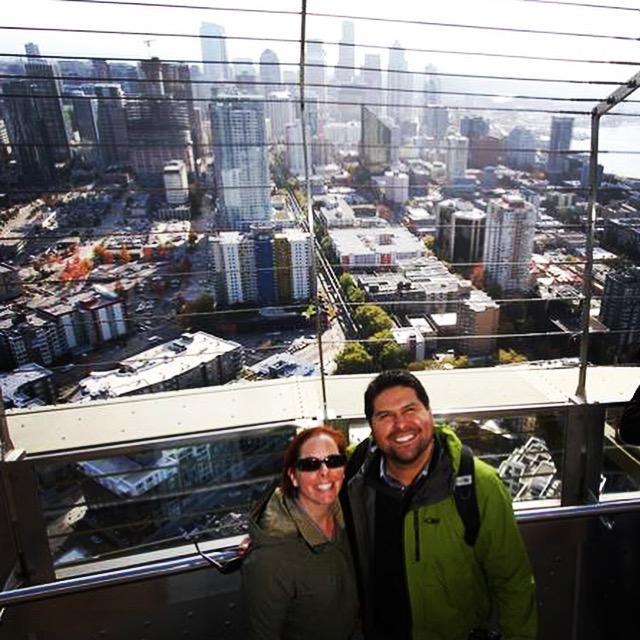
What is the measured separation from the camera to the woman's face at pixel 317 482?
0.86m

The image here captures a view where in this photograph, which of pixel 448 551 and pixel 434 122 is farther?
pixel 434 122

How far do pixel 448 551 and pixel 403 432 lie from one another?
0.66 ft

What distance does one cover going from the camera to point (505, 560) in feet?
2.80

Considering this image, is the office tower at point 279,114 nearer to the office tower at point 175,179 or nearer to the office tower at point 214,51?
the office tower at point 214,51

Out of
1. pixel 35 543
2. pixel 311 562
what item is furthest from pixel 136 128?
pixel 311 562

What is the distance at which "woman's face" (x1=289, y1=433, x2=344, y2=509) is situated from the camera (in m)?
→ 0.86

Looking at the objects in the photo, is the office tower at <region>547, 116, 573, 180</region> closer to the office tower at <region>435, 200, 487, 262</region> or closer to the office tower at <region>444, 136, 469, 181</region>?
the office tower at <region>435, 200, 487, 262</region>

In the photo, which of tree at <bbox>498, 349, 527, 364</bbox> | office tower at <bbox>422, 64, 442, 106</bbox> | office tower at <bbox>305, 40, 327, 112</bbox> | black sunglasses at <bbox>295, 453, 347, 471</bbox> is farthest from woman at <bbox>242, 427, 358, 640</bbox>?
tree at <bbox>498, 349, 527, 364</bbox>

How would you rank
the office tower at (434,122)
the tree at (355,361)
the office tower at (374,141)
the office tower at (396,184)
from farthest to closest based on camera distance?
the office tower at (396,184), the office tower at (434,122), the office tower at (374,141), the tree at (355,361)

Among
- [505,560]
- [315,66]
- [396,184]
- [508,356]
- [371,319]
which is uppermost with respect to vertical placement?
[315,66]

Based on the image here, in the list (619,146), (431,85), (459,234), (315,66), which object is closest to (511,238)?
(459,234)

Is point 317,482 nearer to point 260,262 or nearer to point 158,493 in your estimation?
point 158,493

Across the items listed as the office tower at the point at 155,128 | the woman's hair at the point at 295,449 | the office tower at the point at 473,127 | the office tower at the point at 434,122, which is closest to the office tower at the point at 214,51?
the office tower at the point at 155,128

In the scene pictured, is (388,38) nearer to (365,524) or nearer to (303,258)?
(303,258)
